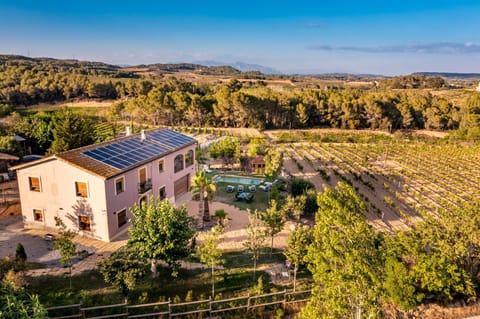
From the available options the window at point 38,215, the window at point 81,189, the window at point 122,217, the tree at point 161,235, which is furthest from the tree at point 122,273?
the window at point 38,215

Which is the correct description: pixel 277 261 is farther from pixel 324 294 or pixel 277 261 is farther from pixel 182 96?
pixel 182 96

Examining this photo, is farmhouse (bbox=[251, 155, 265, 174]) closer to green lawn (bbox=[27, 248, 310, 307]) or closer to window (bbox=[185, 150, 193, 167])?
window (bbox=[185, 150, 193, 167])

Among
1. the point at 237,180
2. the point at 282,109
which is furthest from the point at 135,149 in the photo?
the point at 282,109

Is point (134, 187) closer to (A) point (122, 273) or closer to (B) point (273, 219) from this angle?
(A) point (122, 273)

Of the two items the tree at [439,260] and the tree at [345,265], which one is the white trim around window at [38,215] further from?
the tree at [439,260]

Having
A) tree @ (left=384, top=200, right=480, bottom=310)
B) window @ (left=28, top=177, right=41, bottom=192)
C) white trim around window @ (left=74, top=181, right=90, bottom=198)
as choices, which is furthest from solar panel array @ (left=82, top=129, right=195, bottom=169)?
tree @ (left=384, top=200, right=480, bottom=310)

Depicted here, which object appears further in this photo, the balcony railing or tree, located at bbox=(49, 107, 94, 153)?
tree, located at bbox=(49, 107, 94, 153)

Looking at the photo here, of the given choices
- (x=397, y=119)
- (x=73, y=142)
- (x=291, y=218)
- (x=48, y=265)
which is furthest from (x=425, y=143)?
(x=48, y=265)
